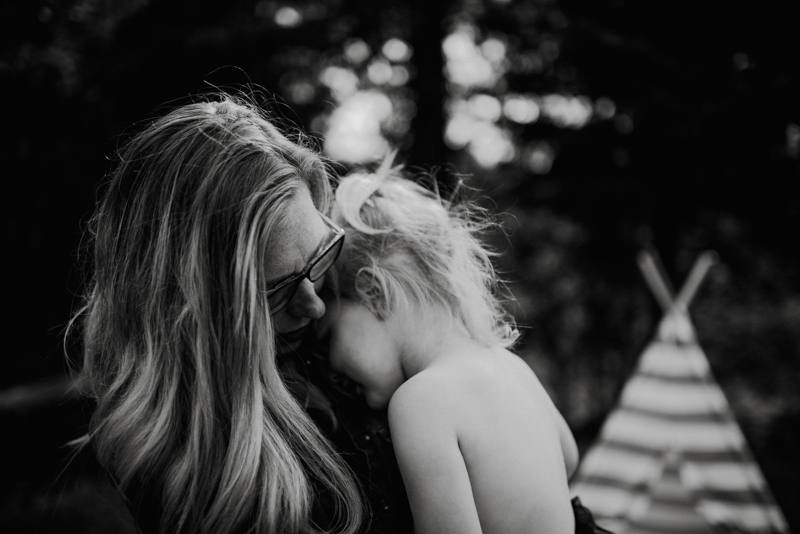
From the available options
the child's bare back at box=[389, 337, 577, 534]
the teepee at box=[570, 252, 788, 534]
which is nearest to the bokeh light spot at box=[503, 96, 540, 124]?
the teepee at box=[570, 252, 788, 534]

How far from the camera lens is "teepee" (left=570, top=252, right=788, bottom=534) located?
3.44 metres

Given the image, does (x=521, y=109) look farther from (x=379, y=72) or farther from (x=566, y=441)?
(x=566, y=441)

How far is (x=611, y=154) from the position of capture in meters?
4.63

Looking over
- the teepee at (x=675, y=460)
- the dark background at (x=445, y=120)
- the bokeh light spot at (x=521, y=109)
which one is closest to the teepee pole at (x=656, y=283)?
the teepee at (x=675, y=460)

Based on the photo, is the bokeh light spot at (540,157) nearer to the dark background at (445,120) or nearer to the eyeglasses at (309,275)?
the dark background at (445,120)

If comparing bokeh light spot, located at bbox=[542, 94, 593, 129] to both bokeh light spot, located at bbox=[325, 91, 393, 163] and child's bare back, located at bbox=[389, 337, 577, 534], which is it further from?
child's bare back, located at bbox=[389, 337, 577, 534]

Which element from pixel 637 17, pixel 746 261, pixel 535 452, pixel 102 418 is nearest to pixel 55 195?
pixel 102 418

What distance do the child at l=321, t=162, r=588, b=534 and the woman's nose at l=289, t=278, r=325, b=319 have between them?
0.18 metres

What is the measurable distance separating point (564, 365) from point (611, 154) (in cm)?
442

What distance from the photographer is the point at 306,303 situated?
1508mm

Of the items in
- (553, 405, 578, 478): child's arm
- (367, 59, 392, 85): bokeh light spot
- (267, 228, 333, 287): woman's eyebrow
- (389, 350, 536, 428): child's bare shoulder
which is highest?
(367, 59, 392, 85): bokeh light spot

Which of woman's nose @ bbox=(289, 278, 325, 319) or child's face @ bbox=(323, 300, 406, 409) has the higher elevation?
woman's nose @ bbox=(289, 278, 325, 319)

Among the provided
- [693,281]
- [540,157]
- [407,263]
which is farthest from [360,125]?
[407,263]

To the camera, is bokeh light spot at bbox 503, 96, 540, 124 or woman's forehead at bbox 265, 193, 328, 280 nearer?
woman's forehead at bbox 265, 193, 328, 280
